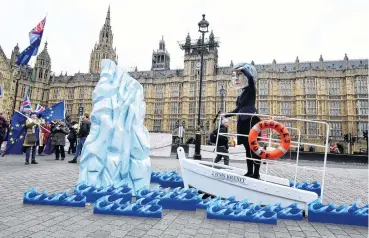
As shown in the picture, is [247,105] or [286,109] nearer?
[247,105]

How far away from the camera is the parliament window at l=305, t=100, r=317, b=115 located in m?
41.4

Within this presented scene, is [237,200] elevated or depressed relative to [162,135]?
depressed

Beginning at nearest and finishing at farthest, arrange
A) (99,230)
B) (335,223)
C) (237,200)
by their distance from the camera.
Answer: (99,230), (335,223), (237,200)

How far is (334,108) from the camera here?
40.9 metres

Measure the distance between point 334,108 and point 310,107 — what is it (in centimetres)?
401

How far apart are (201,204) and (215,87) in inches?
1702

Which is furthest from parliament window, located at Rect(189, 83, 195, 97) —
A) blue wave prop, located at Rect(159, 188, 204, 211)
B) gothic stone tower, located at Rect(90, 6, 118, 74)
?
blue wave prop, located at Rect(159, 188, 204, 211)

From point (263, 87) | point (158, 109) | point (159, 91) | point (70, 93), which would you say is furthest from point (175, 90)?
point (70, 93)

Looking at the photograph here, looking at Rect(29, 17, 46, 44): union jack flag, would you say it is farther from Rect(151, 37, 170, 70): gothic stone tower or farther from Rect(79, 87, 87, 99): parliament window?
Rect(151, 37, 170, 70): gothic stone tower

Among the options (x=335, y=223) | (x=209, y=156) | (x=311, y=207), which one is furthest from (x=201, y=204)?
(x=209, y=156)

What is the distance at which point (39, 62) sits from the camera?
61.0 metres

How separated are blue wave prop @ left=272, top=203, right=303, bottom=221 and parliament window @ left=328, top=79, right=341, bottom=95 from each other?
4484cm

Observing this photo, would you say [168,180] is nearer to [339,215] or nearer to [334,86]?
[339,215]

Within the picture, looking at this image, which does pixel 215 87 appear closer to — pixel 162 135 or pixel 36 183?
pixel 162 135
